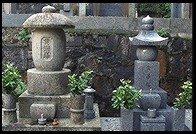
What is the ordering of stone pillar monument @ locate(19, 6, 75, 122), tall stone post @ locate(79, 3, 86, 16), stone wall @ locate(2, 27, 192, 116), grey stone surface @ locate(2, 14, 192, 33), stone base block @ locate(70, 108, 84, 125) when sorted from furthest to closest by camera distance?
tall stone post @ locate(79, 3, 86, 16), grey stone surface @ locate(2, 14, 192, 33), stone wall @ locate(2, 27, 192, 116), stone pillar monument @ locate(19, 6, 75, 122), stone base block @ locate(70, 108, 84, 125)

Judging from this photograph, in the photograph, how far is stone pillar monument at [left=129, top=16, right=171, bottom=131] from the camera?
5281 millimetres

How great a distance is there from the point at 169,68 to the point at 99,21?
6.10ft

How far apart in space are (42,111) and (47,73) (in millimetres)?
640

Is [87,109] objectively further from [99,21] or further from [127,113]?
[99,21]

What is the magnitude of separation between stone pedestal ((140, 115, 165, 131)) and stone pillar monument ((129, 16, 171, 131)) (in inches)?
1.7

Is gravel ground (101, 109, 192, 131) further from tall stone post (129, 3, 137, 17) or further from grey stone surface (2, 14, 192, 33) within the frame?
tall stone post (129, 3, 137, 17)

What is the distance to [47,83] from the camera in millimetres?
5406

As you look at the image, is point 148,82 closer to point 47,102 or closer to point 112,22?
point 47,102

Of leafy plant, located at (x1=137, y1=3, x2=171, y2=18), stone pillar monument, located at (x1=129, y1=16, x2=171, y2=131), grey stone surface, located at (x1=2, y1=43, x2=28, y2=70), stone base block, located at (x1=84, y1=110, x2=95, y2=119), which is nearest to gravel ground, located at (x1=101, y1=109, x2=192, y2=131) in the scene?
stone base block, located at (x1=84, y1=110, x2=95, y2=119)

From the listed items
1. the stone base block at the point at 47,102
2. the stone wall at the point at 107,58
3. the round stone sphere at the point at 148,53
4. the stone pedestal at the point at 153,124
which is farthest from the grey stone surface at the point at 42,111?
A: the stone wall at the point at 107,58

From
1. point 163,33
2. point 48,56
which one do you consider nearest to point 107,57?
point 163,33

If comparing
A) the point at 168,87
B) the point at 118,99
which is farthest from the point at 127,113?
the point at 168,87

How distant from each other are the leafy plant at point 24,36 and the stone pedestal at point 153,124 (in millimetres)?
3504

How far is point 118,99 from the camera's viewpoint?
4.99m
